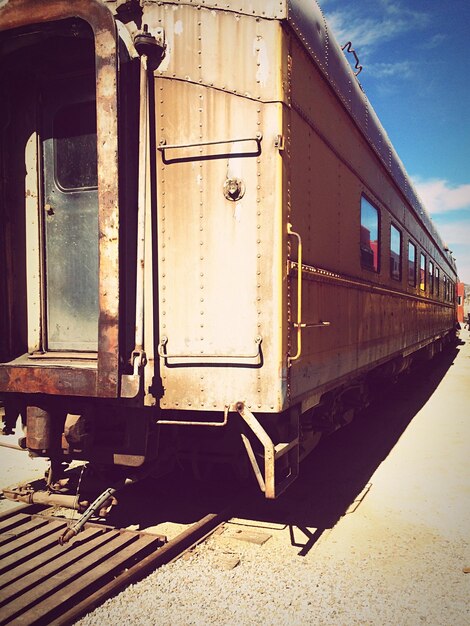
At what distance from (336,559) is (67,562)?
6.01 ft

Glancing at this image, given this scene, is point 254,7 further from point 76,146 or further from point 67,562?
point 67,562

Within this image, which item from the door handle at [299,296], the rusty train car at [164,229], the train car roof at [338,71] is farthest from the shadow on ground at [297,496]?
the train car roof at [338,71]

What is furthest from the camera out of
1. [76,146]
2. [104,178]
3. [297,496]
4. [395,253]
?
[395,253]

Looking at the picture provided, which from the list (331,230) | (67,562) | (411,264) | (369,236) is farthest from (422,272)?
(67,562)

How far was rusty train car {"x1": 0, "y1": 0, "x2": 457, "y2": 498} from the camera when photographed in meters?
3.31

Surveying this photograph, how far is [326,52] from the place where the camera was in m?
4.15

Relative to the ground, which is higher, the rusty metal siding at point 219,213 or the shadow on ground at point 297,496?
the rusty metal siding at point 219,213

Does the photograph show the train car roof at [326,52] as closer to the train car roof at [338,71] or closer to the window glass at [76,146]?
the train car roof at [338,71]

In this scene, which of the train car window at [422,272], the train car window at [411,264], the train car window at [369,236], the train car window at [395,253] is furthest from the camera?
the train car window at [422,272]

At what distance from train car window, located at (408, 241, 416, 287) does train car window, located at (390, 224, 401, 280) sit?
112 centimetres

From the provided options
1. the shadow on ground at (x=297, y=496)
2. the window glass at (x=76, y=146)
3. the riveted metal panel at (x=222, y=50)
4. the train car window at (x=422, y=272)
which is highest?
the riveted metal panel at (x=222, y=50)

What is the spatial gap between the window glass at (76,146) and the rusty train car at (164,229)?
0.02 metres

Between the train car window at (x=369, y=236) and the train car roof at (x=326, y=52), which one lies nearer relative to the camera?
the train car roof at (x=326, y=52)

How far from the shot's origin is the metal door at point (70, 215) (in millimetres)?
3893
